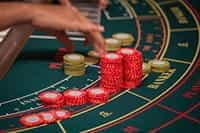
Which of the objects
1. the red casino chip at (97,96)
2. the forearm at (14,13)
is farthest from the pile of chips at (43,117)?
the forearm at (14,13)

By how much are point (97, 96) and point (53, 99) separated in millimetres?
179

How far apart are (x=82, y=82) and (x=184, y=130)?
563mm

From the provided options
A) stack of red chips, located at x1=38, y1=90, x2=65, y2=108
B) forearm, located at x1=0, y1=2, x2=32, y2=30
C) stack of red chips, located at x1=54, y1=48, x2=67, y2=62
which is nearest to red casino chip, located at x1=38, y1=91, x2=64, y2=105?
stack of red chips, located at x1=38, y1=90, x2=65, y2=108

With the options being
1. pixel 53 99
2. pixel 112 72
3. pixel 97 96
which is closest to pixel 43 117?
pixel 53 99

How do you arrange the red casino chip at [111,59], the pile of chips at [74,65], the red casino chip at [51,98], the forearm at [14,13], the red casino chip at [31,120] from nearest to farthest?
the forearm at [14,13]
the red casino chip at [31,120]
the red casino chip at [51,98]
the red casino chip at [111,59]
the pile of chips at [74,65]

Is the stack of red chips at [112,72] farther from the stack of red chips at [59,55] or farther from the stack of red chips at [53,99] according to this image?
the stack of red chips at [59,55]

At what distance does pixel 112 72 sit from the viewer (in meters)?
2.34

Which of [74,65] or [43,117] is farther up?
[74,65]

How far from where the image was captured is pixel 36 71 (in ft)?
8.32

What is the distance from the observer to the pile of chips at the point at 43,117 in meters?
2.09

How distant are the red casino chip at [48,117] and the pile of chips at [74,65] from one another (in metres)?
0.39

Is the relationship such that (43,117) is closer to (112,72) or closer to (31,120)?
(31,120)

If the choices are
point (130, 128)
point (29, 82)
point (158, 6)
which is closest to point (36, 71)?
point (29, 82)

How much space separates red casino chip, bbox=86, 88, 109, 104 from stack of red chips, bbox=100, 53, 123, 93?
0.24 ft
